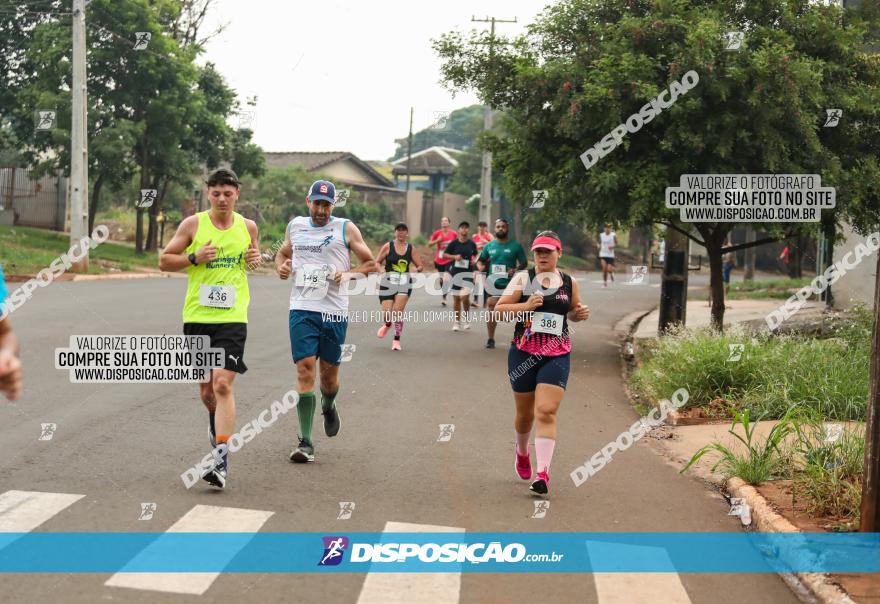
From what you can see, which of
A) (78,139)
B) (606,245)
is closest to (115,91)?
(78,139)

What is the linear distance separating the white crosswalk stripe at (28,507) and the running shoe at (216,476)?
0.80m

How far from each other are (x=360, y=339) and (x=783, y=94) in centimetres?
736

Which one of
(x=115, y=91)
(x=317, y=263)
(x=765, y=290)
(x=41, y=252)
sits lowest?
(x=765, y=290)

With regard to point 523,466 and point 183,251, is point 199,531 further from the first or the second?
point 523,466

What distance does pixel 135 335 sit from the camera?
14539 mm

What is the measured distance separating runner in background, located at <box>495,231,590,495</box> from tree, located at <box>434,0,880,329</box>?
6566 mm

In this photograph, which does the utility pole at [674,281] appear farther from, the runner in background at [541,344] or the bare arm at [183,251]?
the bare arm at [183,251]

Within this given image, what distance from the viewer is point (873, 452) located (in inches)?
248

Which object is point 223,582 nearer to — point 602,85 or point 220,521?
point 220,521

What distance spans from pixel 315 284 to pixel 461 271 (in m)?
10.8

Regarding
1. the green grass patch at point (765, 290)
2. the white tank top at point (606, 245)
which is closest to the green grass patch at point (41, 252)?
the white tank top at point (606, 245)

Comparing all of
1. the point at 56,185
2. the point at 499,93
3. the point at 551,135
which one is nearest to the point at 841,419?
the point at 551,135

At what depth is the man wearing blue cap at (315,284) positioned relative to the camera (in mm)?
8242

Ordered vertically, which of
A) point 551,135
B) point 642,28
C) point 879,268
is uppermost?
point 642,28
